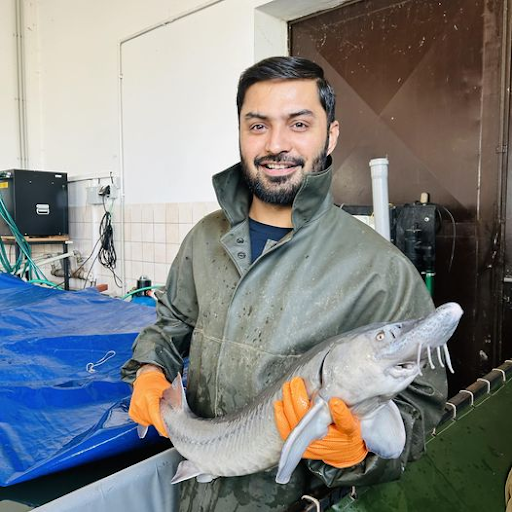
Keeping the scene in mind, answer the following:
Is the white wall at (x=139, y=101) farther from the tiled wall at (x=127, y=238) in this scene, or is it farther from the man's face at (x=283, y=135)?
the man's face at (x=283, y=135)

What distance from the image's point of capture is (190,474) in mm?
983

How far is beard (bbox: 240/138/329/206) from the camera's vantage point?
3.45 ft

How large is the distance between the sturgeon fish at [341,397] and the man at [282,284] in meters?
0.08

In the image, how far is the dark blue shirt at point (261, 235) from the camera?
3.64ft

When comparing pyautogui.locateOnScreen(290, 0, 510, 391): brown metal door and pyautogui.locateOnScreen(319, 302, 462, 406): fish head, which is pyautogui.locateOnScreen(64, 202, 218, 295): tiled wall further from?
pyautogui.locateOnScreen(319, 302, 462, 406): fish head

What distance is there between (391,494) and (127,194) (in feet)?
10.2

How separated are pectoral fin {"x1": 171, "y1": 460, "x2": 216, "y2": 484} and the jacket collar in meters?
0.57

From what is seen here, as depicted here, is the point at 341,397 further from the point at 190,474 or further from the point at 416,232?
the point at 416,232

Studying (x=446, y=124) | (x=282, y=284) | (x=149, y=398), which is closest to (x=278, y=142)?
(x=282, y=284)

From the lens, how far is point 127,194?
3.72 meters

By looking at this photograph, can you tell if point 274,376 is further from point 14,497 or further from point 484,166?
point 484,166

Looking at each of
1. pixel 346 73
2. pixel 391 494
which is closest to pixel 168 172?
pixel 346 73

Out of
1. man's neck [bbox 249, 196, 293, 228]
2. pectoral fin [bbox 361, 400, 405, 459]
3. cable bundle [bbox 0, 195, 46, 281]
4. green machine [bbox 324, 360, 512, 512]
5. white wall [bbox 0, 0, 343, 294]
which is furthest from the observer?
cable bundle [bbox 0, 195, 46, 281]

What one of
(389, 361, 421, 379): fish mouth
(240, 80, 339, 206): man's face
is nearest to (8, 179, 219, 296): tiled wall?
(240, 80, 339, 206): man's face
